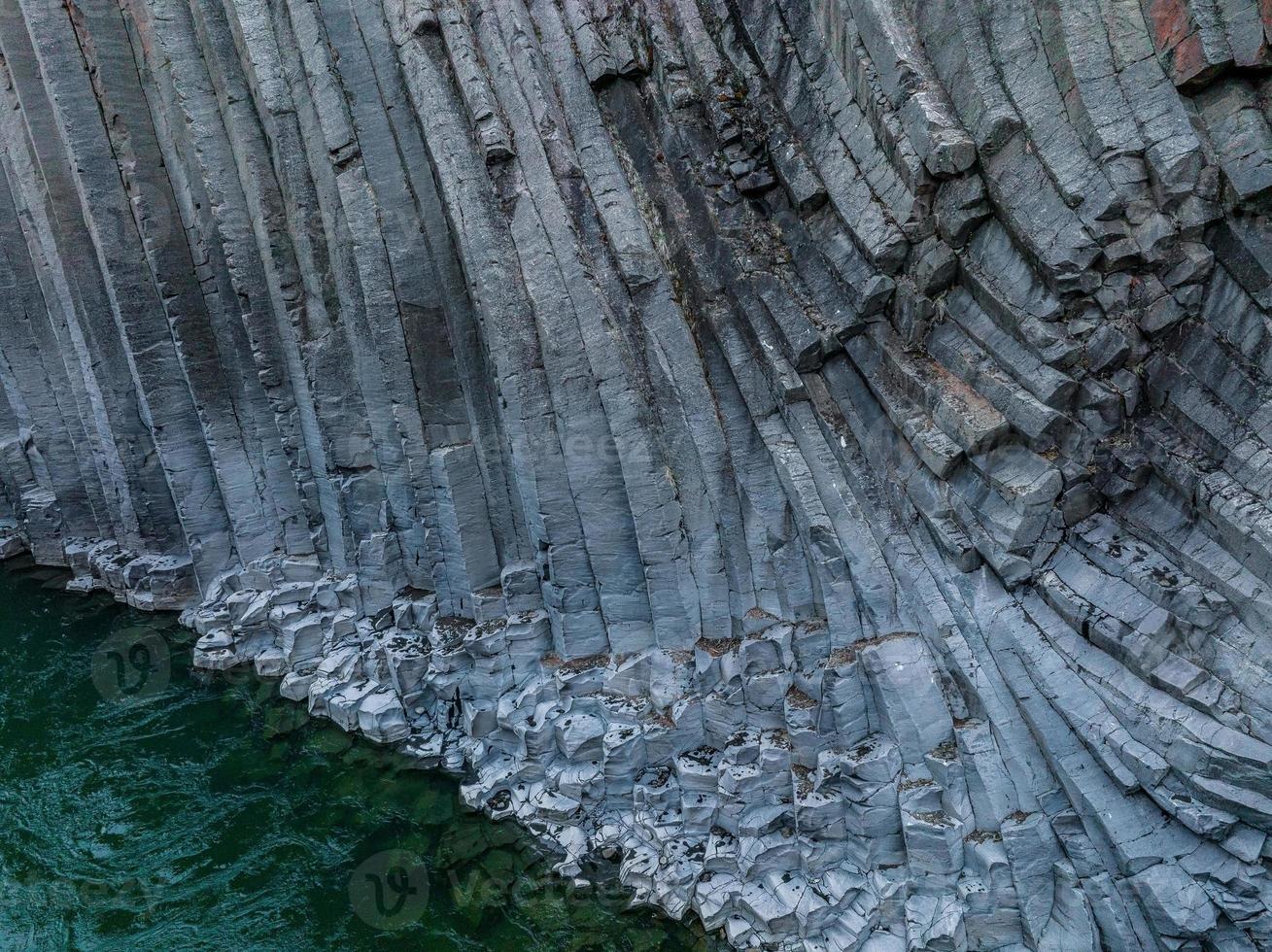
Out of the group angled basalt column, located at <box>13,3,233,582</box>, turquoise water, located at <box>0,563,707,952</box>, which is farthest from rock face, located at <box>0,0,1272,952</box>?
turquoise water, located at <box>0,563,707,952</box>

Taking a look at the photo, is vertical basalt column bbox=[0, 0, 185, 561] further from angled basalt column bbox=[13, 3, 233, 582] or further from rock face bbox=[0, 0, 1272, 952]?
angled basalt column bbox=[13, 3, 233, 582]

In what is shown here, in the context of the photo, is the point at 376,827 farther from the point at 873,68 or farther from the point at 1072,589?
the point at 873,68

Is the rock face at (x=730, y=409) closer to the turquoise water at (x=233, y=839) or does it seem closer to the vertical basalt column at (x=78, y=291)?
the vertical basalt column at (x=78, y=291)

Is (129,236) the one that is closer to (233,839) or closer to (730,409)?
(233,839)

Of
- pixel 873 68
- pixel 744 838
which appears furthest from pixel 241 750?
pixel 873 68

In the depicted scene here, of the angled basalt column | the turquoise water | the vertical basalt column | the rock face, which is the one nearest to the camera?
the rock face
